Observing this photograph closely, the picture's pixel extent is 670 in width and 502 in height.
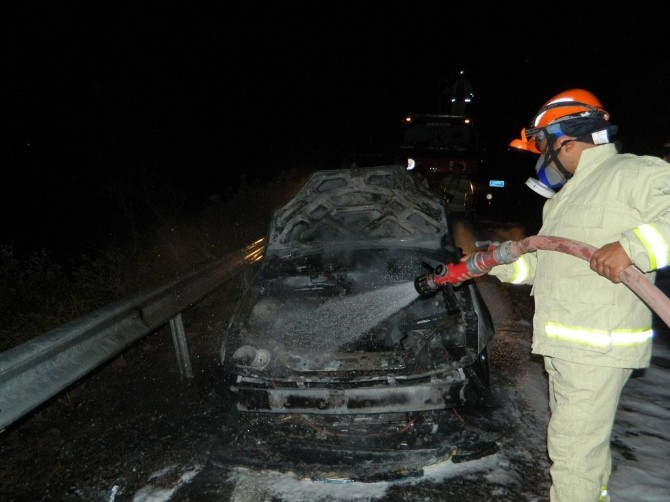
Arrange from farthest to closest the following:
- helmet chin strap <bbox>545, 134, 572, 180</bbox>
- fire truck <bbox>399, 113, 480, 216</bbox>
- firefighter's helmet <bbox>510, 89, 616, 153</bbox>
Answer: fire truck <bbox>399, 113, 480, 216</bbox>
helmet chin strap <bbox>545, 134, 572, 180</bbox>
firefighter's helmet <bbox>510, 89, 616, 153</bbox>

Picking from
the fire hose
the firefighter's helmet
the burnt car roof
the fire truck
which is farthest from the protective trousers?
the fire truck

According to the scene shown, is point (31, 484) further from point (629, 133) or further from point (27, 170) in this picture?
point (629, 133)

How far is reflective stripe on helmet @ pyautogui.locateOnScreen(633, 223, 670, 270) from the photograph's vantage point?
180 cm

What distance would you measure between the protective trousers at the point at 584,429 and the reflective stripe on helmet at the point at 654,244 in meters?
0.56

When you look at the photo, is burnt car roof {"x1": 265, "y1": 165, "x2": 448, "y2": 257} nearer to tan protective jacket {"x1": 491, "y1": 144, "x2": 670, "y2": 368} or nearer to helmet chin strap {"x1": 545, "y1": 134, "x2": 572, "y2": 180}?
helmet chin strap {"x1": 545, "y1": 134, "x2": 572, "y2": 180}

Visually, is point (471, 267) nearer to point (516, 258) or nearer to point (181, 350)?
point (516, 258)

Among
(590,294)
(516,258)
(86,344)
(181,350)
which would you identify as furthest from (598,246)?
(181,350)

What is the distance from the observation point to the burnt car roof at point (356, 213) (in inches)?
162

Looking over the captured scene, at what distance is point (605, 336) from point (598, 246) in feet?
1.35

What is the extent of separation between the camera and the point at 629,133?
16797 millimetres

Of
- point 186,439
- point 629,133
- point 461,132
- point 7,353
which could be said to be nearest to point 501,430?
point 186,439

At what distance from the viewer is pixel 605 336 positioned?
6.69 feet

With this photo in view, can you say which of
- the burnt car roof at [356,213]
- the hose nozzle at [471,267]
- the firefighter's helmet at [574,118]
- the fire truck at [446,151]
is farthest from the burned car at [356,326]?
the fire truck at [446,151]

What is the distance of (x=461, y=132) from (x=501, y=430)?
30.5 feet
